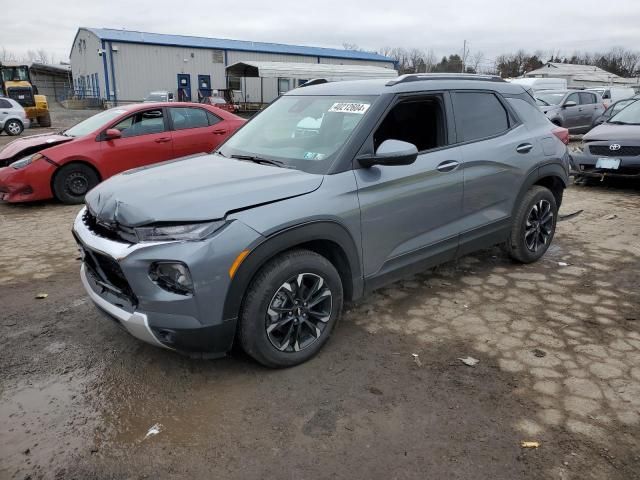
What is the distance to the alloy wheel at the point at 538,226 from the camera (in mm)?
4855

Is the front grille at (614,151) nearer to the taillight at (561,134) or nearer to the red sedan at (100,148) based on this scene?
the taillight at (561,134)

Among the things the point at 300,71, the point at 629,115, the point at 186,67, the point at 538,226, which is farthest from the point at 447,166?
the point at 186,67

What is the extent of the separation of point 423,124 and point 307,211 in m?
1.54

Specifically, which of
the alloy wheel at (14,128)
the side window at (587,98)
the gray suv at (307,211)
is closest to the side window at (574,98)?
the side window at (587,98)

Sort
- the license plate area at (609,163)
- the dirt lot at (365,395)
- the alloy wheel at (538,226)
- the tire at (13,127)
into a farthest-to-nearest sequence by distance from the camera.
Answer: the tire at (13,127) → the license plate area at (609,163) → the alloy wheel at (538,226) → the dirt lot at (365,395)

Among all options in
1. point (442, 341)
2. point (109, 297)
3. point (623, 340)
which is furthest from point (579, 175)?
point (109, 297)

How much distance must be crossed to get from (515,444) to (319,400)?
1.07 m

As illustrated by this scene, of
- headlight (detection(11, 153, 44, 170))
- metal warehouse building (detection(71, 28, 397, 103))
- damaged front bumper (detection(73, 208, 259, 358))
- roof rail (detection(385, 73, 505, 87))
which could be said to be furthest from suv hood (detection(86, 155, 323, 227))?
metal warehouse building (detection(71, 28, 397, 103))

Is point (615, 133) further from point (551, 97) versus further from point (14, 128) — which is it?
point (14, 128)

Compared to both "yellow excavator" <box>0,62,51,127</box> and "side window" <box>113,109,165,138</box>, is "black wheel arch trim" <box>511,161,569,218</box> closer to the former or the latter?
"side window" <box>113,109,165,138</box>

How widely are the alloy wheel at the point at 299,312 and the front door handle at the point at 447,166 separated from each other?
4.50 feet

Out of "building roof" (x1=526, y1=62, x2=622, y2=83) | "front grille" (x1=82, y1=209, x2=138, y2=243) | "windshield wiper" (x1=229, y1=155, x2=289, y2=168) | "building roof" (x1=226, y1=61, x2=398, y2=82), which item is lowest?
"front grille" (x1=82, y1=209, x2=138, y2=243)

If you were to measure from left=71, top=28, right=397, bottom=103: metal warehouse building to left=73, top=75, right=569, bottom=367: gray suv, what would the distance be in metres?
27.7

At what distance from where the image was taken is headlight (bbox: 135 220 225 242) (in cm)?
271
